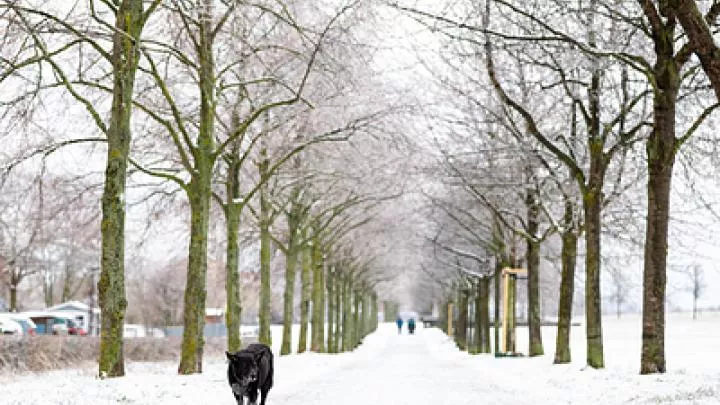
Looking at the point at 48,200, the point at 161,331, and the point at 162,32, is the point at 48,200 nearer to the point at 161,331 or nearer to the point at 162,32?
the point at 162,32

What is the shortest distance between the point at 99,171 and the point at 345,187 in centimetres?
1270

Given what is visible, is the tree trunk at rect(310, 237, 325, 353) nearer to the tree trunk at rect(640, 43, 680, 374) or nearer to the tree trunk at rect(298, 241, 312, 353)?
the tree trunk at rect(298, 241, 312, 353)

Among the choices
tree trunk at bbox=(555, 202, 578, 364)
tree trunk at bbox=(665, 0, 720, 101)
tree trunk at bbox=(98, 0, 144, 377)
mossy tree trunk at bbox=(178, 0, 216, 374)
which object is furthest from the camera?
tree trunk at bbox=(555, 202, 578, 364)

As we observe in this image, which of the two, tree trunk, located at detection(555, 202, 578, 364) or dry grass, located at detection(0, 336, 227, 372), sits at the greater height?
tree trunk, located at detection(555, 202, 578, 364)

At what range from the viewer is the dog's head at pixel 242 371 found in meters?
12.2

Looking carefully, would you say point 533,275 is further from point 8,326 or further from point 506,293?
point 8,326

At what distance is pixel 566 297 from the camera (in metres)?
24.9

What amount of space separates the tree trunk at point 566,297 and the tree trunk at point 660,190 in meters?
8.54

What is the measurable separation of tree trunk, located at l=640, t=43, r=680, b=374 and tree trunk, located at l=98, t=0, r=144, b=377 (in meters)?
9.11

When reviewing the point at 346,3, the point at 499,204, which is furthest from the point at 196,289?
the point at 499,204

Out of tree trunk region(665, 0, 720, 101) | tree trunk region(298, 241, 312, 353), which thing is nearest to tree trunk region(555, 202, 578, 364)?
tree trunk region(298, 241, 312, 353)

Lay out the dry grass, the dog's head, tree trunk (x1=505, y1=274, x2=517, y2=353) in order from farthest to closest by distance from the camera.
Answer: tree trunk (x1=505, y1=274, x2=517, y2=353) → the dry grass → the dog's head

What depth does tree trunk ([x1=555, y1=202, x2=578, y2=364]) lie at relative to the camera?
80.6 ft

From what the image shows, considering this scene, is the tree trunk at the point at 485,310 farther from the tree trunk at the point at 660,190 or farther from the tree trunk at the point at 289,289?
the tree trunk at the point at 660,190
